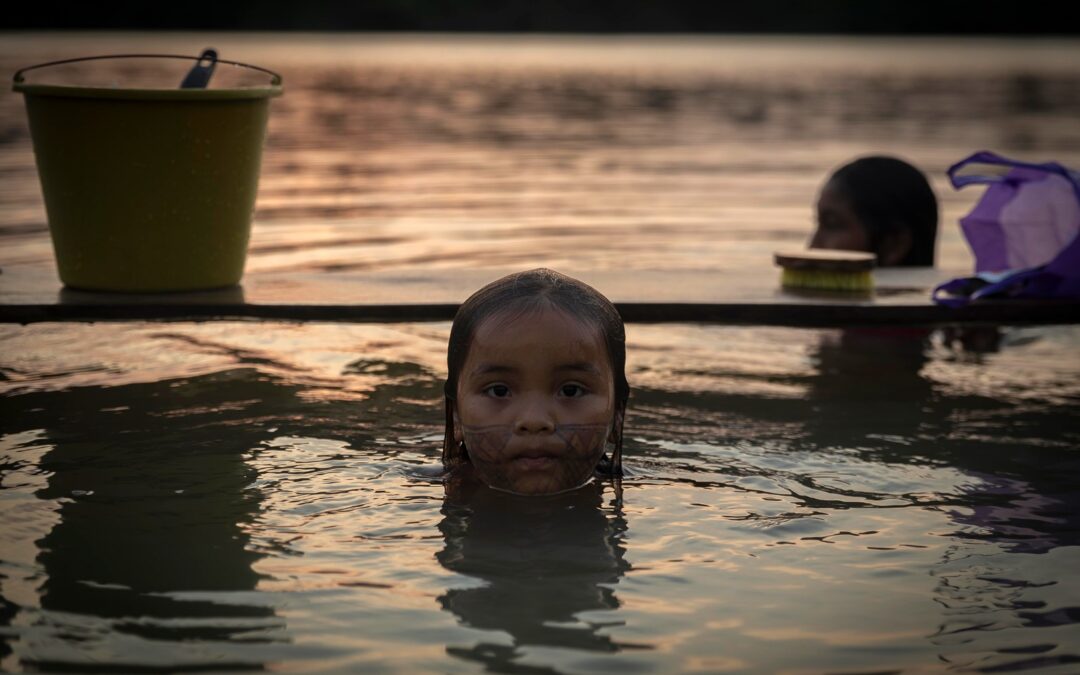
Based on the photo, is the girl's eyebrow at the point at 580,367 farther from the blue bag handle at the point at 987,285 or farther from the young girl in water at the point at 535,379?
the blue bag handle at the point at 987,285

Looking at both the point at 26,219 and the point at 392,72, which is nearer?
the point at 26,219

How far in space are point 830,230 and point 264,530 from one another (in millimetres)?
Result: 4552

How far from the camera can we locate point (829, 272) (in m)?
6.61

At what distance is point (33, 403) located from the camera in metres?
5.95

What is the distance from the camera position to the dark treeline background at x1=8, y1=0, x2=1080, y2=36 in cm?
8381

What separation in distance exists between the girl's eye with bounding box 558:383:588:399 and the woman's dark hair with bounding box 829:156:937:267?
12.9 ft

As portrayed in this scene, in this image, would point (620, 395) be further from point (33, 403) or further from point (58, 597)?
point (33, 403)

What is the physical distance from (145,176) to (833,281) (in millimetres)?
2954

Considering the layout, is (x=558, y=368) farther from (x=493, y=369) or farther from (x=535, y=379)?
(x=493, y=369)

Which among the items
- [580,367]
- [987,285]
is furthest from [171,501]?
[987,285]

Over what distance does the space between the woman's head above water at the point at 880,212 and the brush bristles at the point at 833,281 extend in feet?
4.60

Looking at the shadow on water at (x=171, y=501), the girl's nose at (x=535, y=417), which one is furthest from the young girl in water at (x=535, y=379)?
the shadow on water at (x=171, y=501)

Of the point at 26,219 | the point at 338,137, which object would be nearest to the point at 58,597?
the point at 26,219

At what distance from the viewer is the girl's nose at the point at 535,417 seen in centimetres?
432
